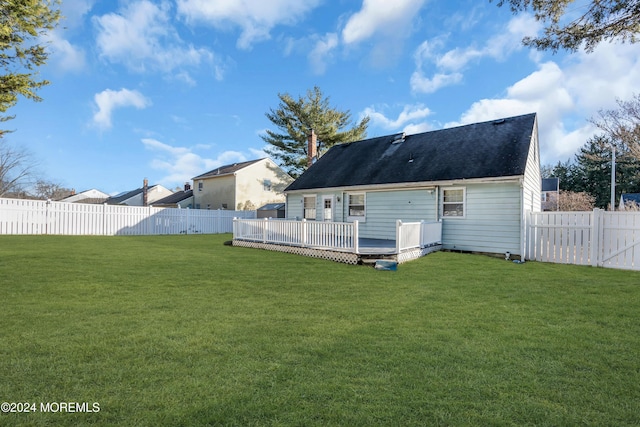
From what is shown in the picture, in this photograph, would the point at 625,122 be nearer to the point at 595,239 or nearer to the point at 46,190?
the point at 595,239

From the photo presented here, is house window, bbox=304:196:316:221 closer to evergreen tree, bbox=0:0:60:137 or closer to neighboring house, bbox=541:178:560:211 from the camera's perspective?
evergreen tree, bbox=0:0:60:137

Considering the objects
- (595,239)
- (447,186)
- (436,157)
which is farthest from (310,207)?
(595,239)

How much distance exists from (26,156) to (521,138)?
37.0 metres

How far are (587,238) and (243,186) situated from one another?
2566 cm

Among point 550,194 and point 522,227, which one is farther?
point 550,194

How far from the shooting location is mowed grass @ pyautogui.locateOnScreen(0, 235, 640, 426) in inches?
89.0

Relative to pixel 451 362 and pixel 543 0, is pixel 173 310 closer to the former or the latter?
pixel 451 362

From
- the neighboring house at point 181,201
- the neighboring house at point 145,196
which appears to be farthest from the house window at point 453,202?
the neighboring house at point 145,196

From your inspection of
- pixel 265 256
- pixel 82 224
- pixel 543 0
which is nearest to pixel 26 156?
pixel 82 224

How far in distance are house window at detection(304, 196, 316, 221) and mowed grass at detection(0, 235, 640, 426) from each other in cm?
981

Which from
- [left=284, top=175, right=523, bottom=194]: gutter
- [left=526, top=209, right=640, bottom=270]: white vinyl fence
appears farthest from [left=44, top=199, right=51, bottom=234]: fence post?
[left=526, top=209, right=640, bottom=270]: white vinyl fence

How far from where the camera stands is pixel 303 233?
33.9 feet

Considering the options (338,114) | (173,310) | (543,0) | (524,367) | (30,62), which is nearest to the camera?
(524,367)

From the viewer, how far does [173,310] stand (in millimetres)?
4508
